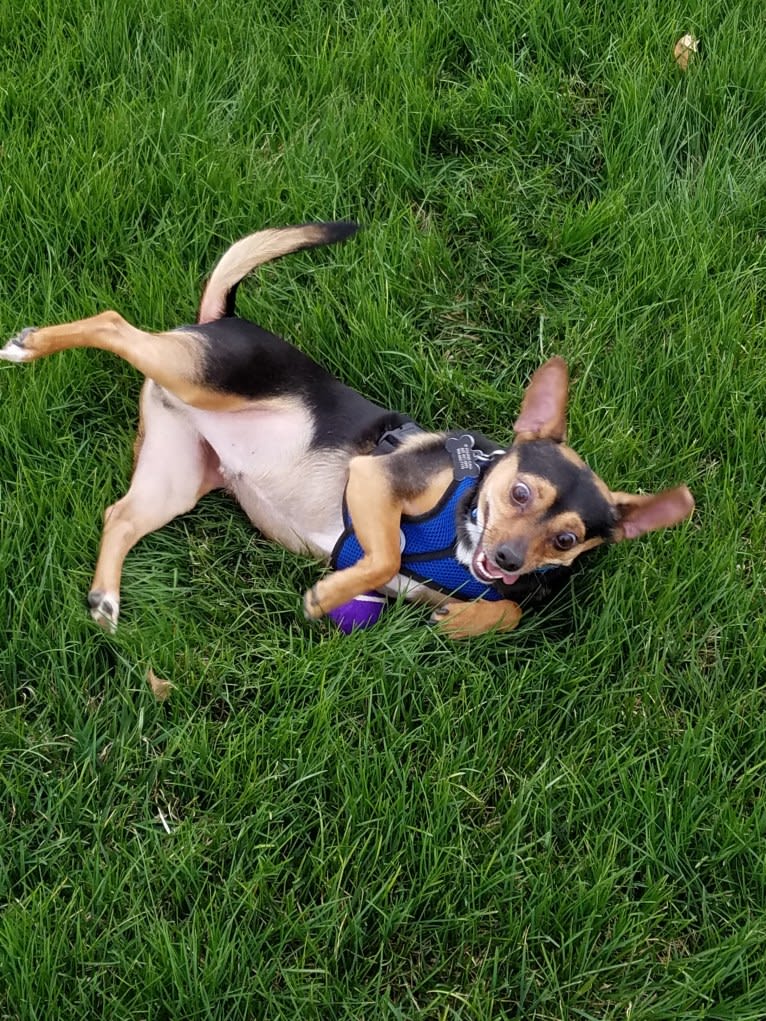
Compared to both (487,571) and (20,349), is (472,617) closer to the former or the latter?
(487,571)

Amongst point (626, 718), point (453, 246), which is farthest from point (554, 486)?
point (453, 246)

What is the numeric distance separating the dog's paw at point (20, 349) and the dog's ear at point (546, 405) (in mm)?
1459

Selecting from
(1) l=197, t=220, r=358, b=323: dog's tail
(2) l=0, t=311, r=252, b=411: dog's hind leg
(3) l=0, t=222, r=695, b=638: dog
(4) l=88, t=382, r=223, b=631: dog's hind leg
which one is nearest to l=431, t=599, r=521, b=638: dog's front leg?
(3) l=0, t=222, r=695, b=638: dog

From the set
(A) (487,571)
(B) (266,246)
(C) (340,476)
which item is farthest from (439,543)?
(B) (266,246)

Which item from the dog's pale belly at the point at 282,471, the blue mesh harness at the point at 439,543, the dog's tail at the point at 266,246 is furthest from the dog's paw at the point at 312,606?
the dog's tail at the point at 266,246

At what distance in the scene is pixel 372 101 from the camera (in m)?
3.97

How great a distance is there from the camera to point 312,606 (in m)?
2.88

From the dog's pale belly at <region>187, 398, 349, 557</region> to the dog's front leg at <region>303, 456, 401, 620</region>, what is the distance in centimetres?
24

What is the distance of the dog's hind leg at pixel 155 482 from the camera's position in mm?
2930

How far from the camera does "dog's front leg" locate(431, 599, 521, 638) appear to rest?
290cm

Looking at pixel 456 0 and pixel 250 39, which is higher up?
pixel 456 0

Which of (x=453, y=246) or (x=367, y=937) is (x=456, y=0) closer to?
(x=453, y=246)

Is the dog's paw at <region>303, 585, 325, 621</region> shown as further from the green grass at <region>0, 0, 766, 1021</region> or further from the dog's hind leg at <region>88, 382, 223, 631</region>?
the dog's hind leg at <region>88, 382, 223, 631</region>

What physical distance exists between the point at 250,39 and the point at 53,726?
2843 mm
